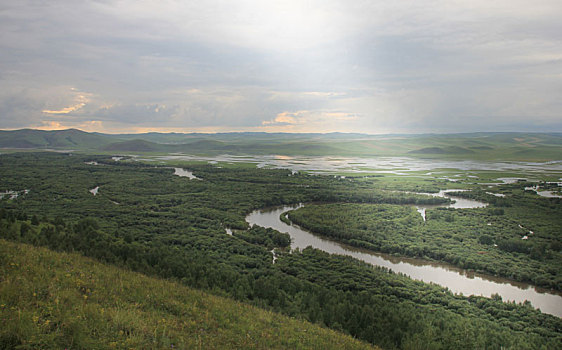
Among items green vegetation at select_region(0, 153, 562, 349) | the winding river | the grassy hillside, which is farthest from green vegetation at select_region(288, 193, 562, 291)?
the grassy hillside

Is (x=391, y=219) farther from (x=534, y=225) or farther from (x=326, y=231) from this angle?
(x=534, y=225)

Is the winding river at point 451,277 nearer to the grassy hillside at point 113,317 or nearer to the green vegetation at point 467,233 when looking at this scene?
the green vegetation at point 467,233

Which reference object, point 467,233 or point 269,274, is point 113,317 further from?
point 467,233

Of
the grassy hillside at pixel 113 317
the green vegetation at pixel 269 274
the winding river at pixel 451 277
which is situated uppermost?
the grassy hillside at pixel 113 317

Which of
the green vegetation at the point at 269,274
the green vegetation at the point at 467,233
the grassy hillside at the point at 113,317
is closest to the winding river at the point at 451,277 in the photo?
the green vegetation at the point at 467,233

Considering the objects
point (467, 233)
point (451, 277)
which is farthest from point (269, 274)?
point (467, 233)

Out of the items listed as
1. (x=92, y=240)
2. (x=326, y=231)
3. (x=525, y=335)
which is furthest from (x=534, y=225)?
(x=92, y=240)

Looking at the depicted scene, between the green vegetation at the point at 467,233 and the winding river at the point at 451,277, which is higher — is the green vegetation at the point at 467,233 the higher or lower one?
the higher one
